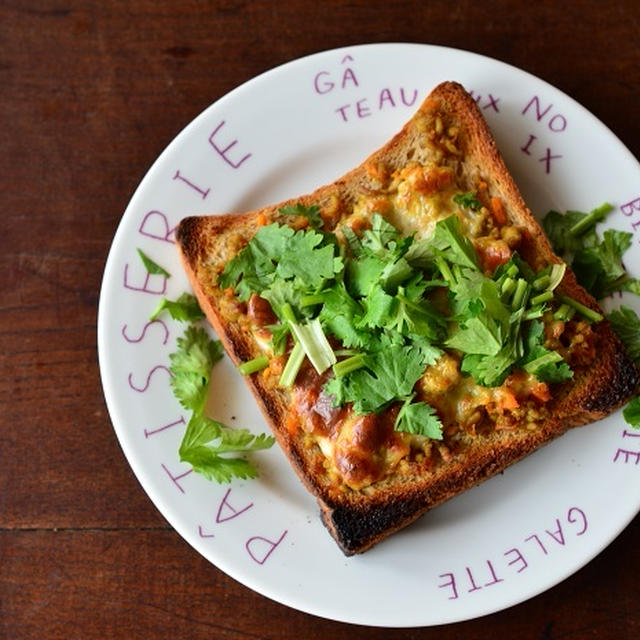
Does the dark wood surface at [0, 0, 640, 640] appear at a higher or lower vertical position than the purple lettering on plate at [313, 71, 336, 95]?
lower

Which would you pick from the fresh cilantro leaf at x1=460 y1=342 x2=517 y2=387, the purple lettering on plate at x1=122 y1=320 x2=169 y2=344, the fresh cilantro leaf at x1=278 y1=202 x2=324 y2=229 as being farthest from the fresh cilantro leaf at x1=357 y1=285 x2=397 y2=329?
the purple lettering on plate at x1=122 y1=320 x2=169 y2=344

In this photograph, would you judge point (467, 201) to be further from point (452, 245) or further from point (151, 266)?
point (151, 266)

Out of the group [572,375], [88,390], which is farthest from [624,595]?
[88,390]

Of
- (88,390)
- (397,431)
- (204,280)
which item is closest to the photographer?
(397,431)

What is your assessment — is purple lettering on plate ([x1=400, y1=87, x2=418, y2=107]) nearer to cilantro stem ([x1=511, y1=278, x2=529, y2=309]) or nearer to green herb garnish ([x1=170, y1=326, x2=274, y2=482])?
cilantro stem ([x1=511, y1=278, x2=529, y2=309])

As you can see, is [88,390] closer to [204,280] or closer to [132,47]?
[204,280]

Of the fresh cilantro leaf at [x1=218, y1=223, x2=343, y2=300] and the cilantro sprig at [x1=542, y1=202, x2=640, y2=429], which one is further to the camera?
the cilantro sprig at [x1=542, y1=202, x2=640, y2=429]
